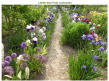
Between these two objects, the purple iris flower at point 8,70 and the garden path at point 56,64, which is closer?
the purple iris flower at point 8,70

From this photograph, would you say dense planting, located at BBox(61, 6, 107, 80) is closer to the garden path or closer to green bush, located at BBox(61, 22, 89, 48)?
green bush, located at BBox(61, 22, 89, 48)

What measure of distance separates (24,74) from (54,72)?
79 centimetres

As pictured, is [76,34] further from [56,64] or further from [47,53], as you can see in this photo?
[56,64]

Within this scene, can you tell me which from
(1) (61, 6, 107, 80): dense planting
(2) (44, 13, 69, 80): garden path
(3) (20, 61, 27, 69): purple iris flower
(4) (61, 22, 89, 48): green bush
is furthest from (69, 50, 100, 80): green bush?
(4) (61, 22, 89, 48): green bush

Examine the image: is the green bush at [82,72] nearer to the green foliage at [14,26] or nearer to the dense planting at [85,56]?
the dense planting at [85,56]

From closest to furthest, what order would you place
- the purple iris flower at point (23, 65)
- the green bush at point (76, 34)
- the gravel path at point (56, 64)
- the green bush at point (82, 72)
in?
the purple iris flower at point (23, 65) → the green bush at point (82, 72) → the gravel path at point (56, 64) → the green bush at point (76, 34)

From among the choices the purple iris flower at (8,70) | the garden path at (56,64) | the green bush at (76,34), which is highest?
the green bush at (76,34)

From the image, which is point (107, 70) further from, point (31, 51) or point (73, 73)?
point (31, 51)

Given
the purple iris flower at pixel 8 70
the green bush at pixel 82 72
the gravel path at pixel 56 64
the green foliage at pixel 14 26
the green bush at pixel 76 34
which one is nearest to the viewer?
the purple iris flower at pixel 8 70

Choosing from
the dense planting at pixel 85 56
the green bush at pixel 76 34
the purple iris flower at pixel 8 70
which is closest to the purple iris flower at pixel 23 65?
the purple iris flower at pixel 8 70

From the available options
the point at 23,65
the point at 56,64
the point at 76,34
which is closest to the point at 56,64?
the point at 56,64

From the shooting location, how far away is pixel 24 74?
2604 millimetres

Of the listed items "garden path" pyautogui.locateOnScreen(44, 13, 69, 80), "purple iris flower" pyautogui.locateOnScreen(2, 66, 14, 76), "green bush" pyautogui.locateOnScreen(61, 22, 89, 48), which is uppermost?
"green bush" pyautogui.locateOnScreen(61, 22, 89, 48)

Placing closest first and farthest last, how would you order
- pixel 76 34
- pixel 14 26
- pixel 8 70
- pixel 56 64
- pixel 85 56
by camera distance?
pixel 8 70
pixel 85 56
pixel 56 64
pixel 14 26
pixel 76 34
